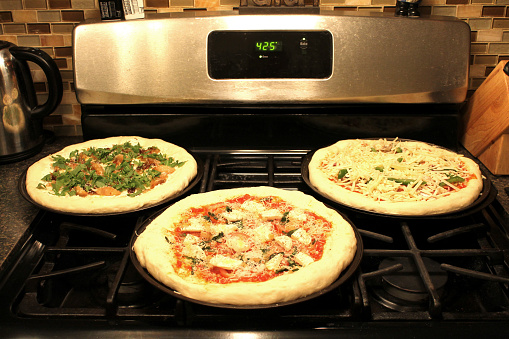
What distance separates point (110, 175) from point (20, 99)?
56 cm

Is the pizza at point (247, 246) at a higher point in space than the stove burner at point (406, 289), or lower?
higher

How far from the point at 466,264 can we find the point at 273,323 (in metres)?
0.74

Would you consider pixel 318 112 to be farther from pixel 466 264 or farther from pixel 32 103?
pixel 32 103

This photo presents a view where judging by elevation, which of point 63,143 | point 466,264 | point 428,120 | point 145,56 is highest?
point 145,56

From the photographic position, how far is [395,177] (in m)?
1.79

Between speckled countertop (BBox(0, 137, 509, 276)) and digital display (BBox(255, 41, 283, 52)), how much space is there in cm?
98

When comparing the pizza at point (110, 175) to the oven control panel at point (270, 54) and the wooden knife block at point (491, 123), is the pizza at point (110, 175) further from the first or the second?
the wooden knife block at point (491, 123)

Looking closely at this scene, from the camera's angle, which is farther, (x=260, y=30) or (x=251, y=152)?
(x=251, y=152)

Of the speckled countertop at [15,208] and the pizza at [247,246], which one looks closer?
the pizza at [247,246]

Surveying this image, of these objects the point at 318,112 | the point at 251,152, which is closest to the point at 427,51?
the point at 318,112

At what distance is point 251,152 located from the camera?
2.10 metres

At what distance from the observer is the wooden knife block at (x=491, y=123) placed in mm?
1876

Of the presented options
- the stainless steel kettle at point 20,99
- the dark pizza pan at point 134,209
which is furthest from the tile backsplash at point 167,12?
the dark pizza pan at point 134,209

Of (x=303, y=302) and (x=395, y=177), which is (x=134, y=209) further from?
(x=395, y=177)
